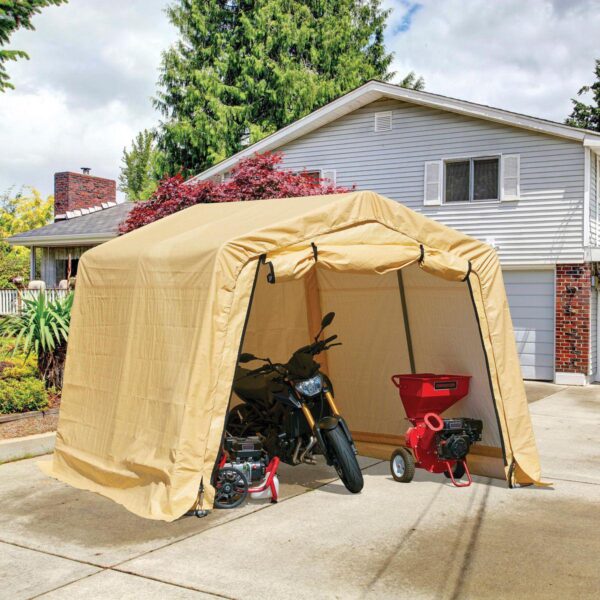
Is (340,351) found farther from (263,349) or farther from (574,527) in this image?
(574,527)

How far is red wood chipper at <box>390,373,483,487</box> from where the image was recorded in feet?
21.7

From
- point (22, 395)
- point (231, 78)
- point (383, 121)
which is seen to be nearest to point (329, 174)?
point (383, 121)

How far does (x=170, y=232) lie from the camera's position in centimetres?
686

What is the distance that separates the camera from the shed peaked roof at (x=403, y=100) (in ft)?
48.6

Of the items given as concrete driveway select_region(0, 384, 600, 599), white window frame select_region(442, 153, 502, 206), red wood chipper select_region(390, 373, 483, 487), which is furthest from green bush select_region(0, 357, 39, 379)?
white window frame select_region(442, 153, 502, 206)

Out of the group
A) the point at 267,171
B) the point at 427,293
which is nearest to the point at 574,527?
the point at 427,293

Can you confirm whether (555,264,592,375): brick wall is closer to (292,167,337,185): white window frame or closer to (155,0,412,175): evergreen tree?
(292,167,337,185): white window frame

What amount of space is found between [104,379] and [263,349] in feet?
7.68

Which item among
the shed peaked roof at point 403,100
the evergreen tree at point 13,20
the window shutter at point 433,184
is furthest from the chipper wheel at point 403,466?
the window shutter at point 433,184

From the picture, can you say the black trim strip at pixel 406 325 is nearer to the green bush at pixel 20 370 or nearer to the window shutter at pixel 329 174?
the green bush at pixel 20 370

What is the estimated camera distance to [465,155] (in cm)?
1619

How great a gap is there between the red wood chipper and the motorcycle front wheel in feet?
2.08

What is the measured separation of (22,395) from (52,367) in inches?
32.1

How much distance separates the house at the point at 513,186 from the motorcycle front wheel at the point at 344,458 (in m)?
9.75
